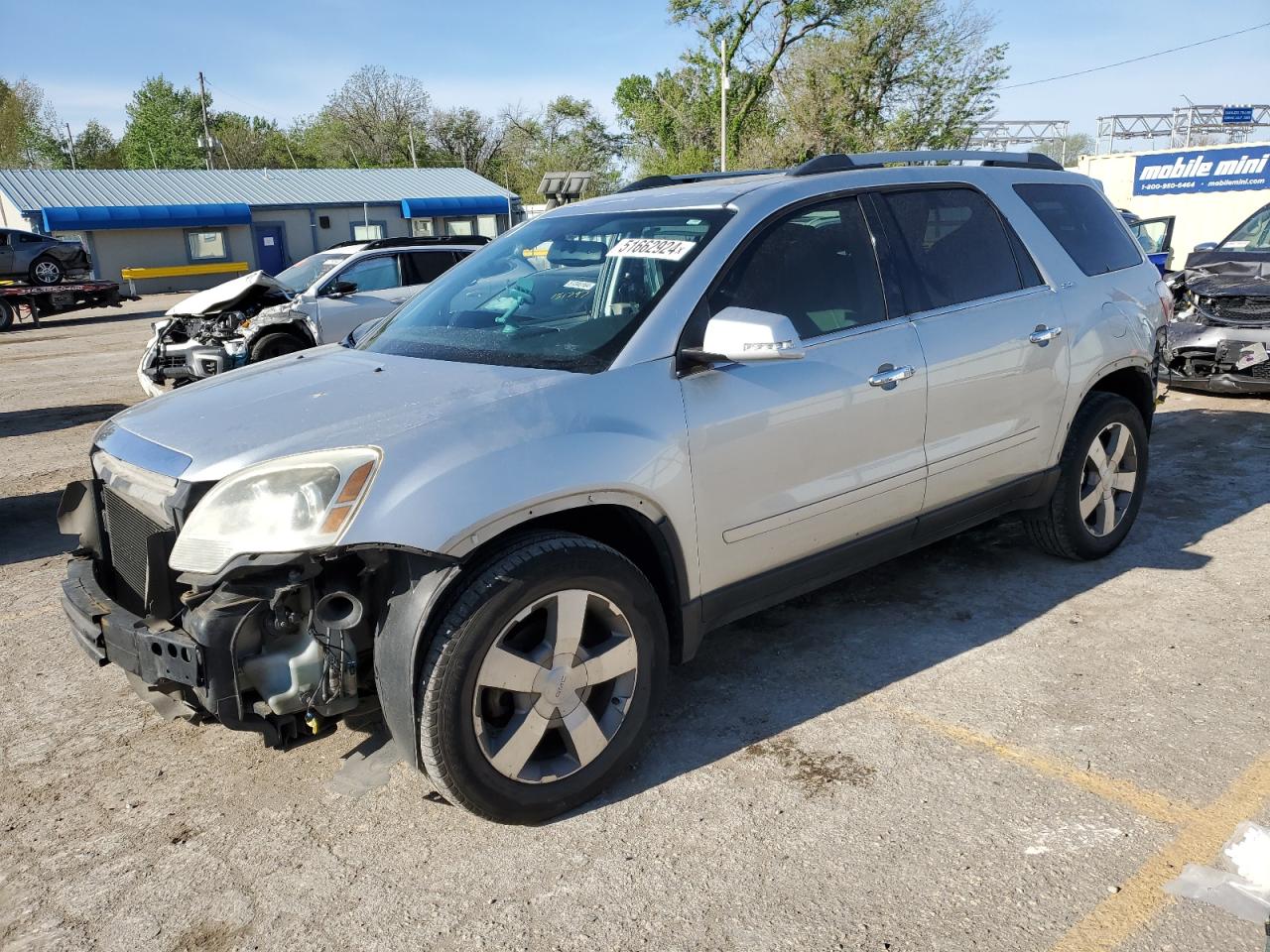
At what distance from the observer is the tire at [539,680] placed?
2633 mm

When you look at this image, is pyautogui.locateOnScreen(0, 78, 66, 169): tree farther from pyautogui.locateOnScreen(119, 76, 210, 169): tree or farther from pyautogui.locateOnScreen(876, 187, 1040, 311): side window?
pyautogui.locateOnScreen(876, 187, 1040, 311): side window

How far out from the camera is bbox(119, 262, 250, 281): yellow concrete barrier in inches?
1417

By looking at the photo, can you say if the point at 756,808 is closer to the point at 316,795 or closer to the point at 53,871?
the point at 316,795

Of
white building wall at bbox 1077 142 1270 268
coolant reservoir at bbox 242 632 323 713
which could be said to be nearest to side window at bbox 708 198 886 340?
coolant reservoir at bbox 242 632 323 713

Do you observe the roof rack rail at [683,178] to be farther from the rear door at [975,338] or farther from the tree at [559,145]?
the tree at [559,145]

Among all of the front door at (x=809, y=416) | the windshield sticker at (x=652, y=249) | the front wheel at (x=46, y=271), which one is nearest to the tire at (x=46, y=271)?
the front wheel at (x=46, y=271)


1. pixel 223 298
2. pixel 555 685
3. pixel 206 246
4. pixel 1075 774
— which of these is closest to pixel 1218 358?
pixel 1075 774

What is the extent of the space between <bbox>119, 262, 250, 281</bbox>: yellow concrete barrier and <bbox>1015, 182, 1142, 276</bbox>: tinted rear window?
37375 mm

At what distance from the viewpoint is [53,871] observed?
9.07 ft

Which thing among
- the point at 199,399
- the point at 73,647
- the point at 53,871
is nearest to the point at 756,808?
the point at 53,871

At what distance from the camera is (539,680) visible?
280 cm

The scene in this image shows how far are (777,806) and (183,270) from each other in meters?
39.8

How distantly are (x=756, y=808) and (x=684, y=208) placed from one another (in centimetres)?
208

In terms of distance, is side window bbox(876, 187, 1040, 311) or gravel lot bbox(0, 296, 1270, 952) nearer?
gravel lot bbox(0, 296, 1270, 952)
